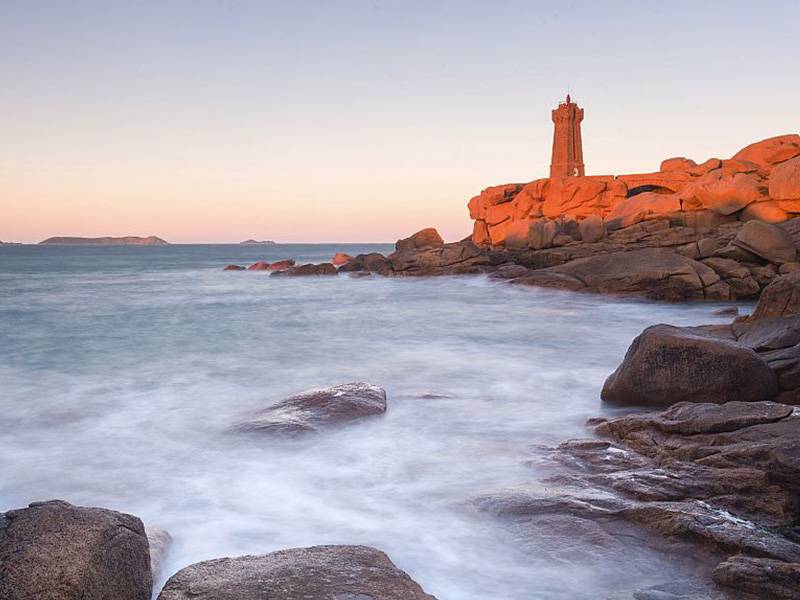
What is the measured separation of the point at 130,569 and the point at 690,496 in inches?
118

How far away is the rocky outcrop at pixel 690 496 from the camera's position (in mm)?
2986

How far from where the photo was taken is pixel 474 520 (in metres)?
3.72

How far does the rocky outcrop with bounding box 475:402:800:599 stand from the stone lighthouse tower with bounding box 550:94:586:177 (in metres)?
48.7

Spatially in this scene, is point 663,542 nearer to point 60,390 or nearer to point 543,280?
point 60,390

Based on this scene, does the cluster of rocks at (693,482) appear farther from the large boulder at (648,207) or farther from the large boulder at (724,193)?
the large boulder at (648,207)

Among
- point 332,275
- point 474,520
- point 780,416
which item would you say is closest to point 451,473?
point 474,520

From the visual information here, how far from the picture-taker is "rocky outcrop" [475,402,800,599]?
299cm

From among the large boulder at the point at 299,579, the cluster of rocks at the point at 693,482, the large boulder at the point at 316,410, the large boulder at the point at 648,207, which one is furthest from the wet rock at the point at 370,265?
the large boulder at the point at 299,579

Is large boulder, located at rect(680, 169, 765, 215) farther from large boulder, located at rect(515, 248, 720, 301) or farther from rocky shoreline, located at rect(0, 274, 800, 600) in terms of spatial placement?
rocky shoreline, located at rect(0, 274, 800, 600)

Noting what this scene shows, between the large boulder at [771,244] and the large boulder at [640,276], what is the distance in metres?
1.34

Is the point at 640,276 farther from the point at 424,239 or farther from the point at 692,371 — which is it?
the point at 424,239

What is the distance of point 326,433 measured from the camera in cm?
534

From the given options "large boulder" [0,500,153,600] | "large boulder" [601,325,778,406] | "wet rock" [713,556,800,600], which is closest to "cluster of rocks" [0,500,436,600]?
"large boulder" [0,500,153,600]

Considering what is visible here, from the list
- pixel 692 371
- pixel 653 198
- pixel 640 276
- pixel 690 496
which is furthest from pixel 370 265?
pixel 690 496
